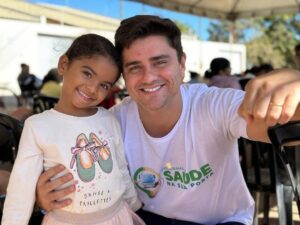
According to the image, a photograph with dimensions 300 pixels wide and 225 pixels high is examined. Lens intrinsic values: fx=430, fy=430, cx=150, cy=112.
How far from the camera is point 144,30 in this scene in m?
1.58

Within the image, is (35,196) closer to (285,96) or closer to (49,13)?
(285,96)

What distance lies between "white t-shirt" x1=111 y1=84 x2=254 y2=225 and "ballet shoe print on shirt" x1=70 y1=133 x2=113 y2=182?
161 mm

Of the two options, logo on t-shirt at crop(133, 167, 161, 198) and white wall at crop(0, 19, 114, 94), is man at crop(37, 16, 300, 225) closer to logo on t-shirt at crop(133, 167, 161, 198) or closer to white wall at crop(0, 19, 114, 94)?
logo on t-shirt at crop(133, 167, 161, 198)

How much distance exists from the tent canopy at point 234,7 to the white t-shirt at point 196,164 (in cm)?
668

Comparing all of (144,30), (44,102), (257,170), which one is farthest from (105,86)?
(44,102)

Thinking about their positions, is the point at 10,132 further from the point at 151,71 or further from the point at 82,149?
the point at 151,71

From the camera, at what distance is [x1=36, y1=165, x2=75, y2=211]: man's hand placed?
56.4 inches

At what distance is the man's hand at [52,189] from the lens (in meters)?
1.43

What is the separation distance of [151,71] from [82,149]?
0.38 meters

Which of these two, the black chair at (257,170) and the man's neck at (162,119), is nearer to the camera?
the man's neck at (162,119)

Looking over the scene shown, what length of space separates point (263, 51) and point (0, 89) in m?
32.5

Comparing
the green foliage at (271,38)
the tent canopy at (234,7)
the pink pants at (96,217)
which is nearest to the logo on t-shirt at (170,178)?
the pink pants at (96,217)

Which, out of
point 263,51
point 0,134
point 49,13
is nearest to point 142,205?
point 0,134

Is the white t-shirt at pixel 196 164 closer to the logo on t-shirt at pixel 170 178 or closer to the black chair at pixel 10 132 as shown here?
the logo on t-shirt at pixel 170 178
